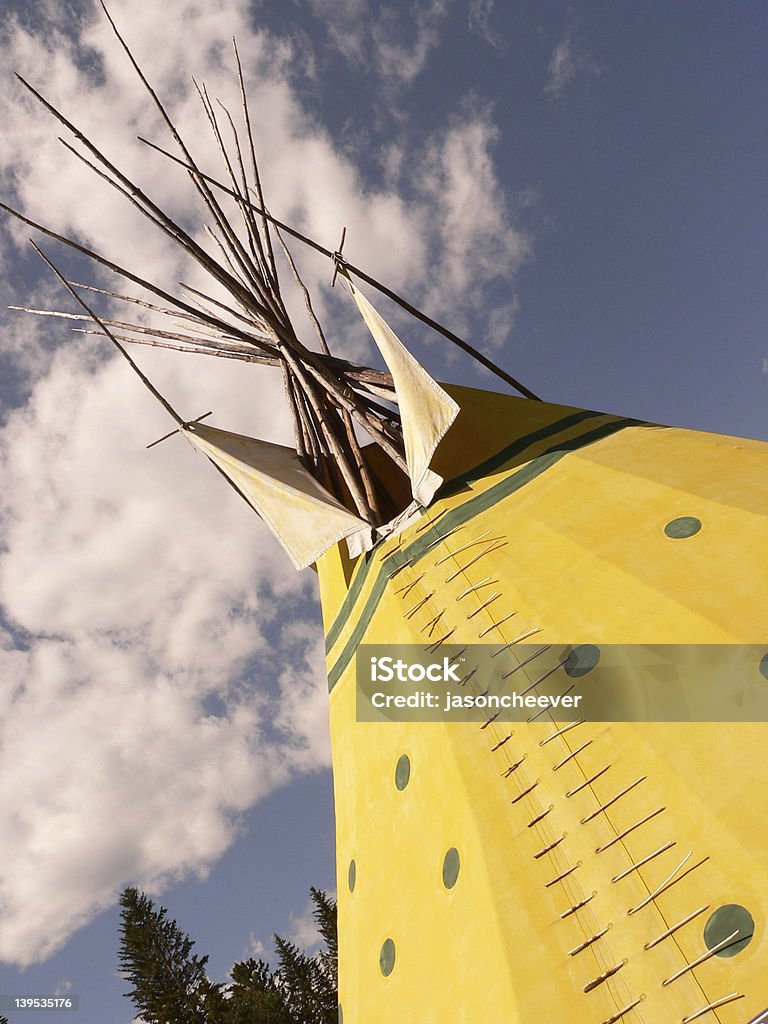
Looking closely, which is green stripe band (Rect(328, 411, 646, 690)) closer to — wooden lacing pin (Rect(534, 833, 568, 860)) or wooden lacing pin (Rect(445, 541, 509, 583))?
wooden lacing pin (Rect(445, 541, 509, 583))

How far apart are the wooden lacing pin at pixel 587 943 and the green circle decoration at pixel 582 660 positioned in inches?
47.2

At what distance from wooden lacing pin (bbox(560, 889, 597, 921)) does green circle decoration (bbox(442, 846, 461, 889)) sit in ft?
2.44

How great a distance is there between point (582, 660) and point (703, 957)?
1.47m

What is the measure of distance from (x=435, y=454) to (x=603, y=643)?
281 centimetres

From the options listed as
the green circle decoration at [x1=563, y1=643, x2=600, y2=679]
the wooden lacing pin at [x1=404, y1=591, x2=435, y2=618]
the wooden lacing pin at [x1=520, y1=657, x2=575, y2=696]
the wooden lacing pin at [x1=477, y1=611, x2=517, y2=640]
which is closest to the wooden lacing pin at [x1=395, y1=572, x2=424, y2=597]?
the wooden lacing pin at [x1=404, y1=591, x2=435, y2=618]

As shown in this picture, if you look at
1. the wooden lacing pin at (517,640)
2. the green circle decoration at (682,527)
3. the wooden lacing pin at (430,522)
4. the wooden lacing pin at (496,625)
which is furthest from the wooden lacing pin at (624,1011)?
the wooden lacing pin at (430,522)

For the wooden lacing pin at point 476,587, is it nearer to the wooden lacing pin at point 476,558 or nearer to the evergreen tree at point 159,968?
Result: the wooden lacing pin at point 476,558

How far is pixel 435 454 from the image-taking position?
630cm

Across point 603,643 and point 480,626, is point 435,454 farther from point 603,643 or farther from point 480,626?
point 603,643

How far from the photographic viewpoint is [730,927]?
107 inches

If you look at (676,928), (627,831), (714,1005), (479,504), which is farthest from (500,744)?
(479,504)

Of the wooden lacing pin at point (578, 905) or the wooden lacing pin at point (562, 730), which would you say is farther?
the wooden lacing pin at point (562, 730)

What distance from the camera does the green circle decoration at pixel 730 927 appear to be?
2672 millimetres

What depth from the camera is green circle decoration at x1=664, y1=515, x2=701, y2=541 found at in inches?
164
